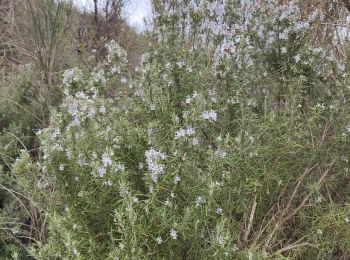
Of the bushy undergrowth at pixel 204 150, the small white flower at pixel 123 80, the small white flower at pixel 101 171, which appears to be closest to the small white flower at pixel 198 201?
the bushy undergrowth at pixel 204 150

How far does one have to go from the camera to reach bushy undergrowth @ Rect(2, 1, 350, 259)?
2176 mm

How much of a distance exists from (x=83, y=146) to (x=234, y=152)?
83 centimetres

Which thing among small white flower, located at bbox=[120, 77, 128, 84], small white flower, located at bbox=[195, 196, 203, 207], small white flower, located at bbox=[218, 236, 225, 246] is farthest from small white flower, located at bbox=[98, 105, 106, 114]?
small white flower, located at bbox=[218, 236, 225, 246]

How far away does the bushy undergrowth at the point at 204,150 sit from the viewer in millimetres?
2176

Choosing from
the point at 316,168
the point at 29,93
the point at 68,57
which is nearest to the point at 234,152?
the point at 316,168

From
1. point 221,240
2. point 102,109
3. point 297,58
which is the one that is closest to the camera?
point 221,240

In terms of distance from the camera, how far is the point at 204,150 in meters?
2.51

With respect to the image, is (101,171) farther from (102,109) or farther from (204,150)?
(204,150)

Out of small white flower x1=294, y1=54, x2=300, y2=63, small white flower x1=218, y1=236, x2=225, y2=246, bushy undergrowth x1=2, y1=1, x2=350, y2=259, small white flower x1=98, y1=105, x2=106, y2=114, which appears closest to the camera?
small white flower x1=218, y1=236, x2=225, y2=246

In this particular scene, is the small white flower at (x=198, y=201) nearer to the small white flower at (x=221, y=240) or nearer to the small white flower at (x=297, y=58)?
the small white flower at (x=221, y=240)

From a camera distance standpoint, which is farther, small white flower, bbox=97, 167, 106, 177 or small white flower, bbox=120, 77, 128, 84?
small white flower, bbox=120, 77, 128, 84

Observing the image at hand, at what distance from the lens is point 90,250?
224 cm

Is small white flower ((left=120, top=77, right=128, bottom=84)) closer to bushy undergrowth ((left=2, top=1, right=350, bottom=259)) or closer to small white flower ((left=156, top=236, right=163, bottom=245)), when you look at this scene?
bushy undergrowth ((left=2, top=1, right=350, bottom=259))

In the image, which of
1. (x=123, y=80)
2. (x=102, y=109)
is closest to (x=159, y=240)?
(x=102, y=109)
